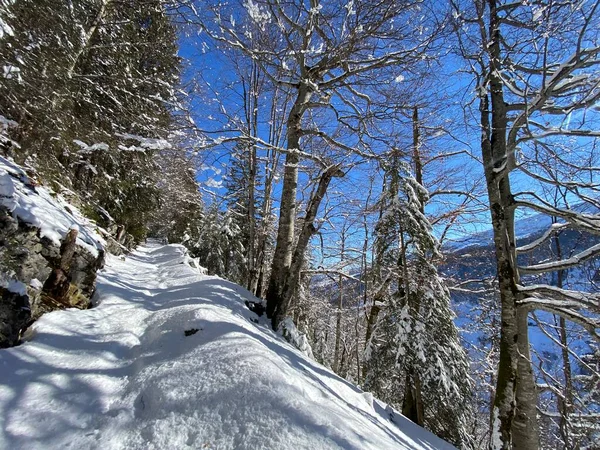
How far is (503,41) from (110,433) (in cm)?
607

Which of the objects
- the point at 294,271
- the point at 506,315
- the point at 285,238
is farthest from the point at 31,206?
the point at 506,315

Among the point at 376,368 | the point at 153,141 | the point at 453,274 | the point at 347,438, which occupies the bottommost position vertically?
the point at 376,368

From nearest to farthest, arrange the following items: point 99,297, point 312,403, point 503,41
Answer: point 312,403 → point 503,41 → point 99,297

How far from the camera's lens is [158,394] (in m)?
2.24

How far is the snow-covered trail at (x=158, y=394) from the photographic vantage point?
1.83m

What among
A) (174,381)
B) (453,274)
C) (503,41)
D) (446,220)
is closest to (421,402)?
(453,274)

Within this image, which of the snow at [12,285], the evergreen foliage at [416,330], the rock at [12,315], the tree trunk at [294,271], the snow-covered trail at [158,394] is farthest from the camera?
the evergreen foliage at [416,330]

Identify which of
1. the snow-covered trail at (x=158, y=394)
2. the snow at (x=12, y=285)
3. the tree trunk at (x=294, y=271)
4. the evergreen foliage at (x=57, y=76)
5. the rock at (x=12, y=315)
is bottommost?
the snow-covered trail at (x=158, y=394)

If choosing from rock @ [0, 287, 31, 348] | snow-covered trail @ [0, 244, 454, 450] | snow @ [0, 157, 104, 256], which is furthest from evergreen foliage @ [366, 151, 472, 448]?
rock @ [0, 287, 31, 348]

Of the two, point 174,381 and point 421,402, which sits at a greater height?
point 174,381

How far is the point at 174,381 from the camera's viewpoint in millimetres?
2369

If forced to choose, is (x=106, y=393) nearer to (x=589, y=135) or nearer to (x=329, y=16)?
(x=589, y=135)

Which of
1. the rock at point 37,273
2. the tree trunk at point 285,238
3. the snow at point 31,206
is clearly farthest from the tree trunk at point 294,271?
the snow at point 31,206

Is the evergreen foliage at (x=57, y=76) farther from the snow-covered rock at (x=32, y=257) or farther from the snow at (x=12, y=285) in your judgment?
the snow at (x=12, y=285)
